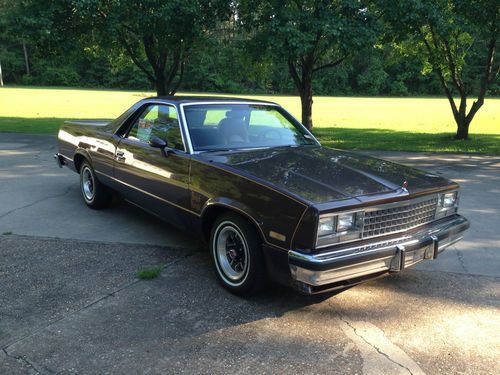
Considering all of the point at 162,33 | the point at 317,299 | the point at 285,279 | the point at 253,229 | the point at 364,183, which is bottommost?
the point at 317,299

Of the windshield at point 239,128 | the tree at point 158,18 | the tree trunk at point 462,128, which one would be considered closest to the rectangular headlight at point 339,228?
the windshield at point 239,128

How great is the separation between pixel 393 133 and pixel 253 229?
1527 cm

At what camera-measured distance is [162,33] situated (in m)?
12.1

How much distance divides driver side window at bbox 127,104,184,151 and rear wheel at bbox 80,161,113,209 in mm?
1081

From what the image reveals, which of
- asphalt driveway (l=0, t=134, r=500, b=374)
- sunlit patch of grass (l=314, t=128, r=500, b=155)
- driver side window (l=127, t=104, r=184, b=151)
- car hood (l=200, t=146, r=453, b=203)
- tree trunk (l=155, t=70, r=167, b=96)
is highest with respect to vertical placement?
tree trunk (l=155, t=70, r=167, b=96)

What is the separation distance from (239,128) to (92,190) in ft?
8.58

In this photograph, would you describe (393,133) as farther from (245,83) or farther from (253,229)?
(245,83)

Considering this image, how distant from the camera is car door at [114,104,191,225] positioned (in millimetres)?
4453

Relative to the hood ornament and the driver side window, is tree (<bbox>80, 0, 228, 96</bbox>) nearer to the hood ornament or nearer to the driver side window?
the driver side window

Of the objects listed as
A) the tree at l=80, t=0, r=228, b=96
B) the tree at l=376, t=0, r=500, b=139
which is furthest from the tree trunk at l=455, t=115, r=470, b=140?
the tree at l=80, t=0, r=228, b=96

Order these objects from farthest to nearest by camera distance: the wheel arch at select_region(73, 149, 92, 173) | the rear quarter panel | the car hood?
the wheel arch at select_region(73, 149, 92, 173) → the rear quarter panel → the car hood

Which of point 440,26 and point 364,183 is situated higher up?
point 440,26

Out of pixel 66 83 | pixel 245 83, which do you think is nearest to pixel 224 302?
pixel 245 83

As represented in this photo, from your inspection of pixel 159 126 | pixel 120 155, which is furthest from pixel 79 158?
pixel 159 126
